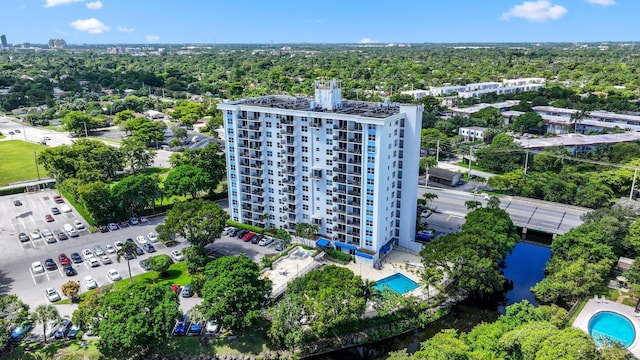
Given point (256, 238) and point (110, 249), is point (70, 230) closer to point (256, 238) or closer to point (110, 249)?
point (110, 249)

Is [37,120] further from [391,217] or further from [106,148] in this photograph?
[391,217]

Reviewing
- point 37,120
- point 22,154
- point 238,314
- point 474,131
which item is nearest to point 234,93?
point 37,120

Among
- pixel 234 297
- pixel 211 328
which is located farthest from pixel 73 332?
pixel 234 297

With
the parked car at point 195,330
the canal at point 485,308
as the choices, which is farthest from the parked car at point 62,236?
the canal at point 485,308

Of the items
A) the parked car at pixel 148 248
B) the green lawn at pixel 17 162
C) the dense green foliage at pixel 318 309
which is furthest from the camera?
the green lawn at pixel 17 162

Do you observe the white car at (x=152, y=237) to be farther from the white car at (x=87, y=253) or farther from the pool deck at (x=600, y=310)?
the pool deck at (x=600, y=310)

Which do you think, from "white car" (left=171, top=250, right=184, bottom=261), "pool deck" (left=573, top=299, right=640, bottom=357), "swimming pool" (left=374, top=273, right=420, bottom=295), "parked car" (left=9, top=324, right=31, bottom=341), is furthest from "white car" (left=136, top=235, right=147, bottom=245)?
"pool deck" (left=573, top=299, right=640, bottom=357)

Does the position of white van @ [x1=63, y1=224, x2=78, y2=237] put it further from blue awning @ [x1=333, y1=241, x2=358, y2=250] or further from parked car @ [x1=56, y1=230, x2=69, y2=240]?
blue awning @ [x1=333, y1=241, x2=358, y2=250]
